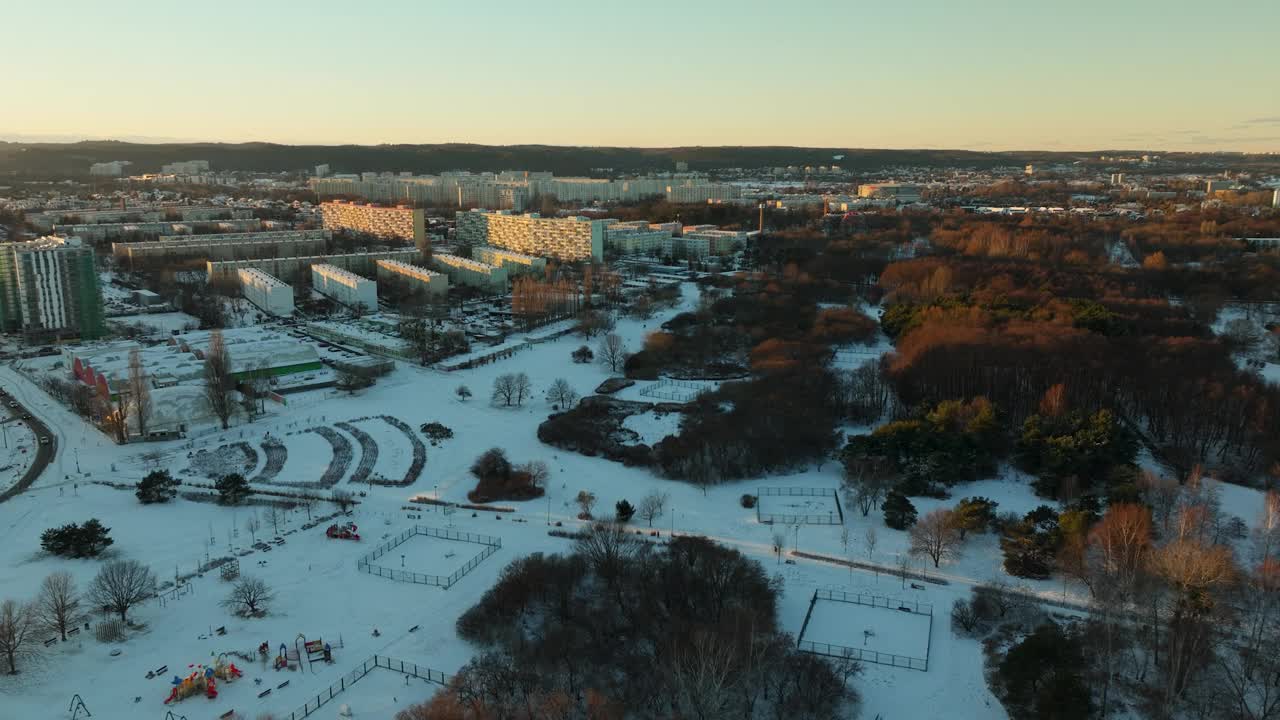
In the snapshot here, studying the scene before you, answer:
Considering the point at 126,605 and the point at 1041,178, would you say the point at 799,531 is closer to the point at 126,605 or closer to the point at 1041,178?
the point at 126,605

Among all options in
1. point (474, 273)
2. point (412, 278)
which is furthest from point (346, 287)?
point (474, 273)

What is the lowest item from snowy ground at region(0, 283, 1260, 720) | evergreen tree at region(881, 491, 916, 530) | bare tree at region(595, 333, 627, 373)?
snowy ground at region(0, 283, 1260, 720)

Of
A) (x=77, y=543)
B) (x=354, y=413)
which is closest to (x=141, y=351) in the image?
(x=354, y=413)

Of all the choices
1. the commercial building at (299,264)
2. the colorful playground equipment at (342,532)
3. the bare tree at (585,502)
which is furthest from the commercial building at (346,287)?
the bare tree at (585,502)

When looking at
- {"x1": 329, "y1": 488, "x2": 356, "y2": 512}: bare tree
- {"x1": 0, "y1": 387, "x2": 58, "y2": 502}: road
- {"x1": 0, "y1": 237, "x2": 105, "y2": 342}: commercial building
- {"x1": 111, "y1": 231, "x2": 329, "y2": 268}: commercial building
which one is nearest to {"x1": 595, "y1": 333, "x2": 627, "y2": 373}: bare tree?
{"x1": 329, "y1": 488, "x2": 356, "y2": 512}: bare tree

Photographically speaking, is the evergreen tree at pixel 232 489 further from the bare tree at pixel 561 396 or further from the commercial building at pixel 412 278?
the commercial building at pixel 412 278

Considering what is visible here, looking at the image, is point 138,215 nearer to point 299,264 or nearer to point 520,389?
point 299,264

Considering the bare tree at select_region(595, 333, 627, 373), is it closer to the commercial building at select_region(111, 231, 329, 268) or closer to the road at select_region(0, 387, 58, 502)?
the road at select_region(0, 387, 58, 502)
